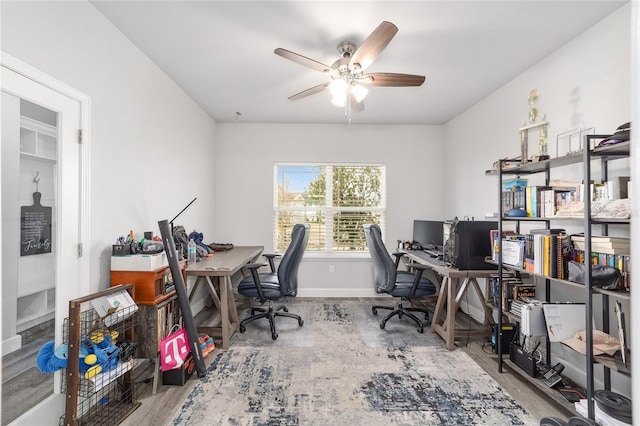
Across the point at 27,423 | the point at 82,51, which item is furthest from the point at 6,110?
the point at 27,423

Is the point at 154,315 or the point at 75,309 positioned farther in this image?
the point at 154,315

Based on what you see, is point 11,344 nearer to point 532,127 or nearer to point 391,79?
point 391,79

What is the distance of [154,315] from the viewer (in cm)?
214

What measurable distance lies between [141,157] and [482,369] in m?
3.27

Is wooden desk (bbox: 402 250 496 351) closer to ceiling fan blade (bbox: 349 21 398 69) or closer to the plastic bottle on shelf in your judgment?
ceiling fan blade (bbox: 349 21 398 69)

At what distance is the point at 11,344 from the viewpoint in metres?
1.56

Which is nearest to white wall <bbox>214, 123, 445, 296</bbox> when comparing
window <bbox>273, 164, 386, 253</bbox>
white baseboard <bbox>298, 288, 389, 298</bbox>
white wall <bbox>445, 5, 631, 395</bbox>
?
white baseboard <bbox>298, 288, 389, 298</bbox>

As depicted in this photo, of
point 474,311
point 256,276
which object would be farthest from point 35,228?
point 474,311

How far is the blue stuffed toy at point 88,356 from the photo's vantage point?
1.67 m

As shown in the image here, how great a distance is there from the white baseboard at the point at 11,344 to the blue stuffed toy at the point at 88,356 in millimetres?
106

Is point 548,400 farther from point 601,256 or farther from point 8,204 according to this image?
point 8,204

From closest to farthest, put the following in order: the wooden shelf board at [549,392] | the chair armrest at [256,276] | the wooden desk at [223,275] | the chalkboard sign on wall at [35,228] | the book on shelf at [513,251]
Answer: the chalkboard sign on wall at [35,228] → the wooden shelf board at [549,392] → the book on shelf at [513,251] → the wooden desk at [223,275] → the chair armrest at [256,276]

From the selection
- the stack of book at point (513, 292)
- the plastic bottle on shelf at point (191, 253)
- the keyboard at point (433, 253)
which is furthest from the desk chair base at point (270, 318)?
the stack of book at point (513, 292)

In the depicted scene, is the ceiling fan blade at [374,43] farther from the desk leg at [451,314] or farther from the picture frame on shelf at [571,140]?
the desk leg at [451,314]
